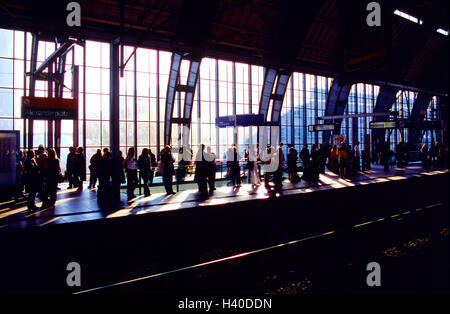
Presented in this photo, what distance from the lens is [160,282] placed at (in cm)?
445

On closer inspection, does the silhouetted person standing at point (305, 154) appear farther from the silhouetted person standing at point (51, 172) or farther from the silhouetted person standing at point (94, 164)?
the silhouetted person standing at point (51, 172)

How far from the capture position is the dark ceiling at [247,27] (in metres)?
9.72

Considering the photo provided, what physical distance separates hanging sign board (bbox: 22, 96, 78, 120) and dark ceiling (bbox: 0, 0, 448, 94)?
7.48ft

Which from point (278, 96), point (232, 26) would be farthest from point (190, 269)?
point (278, 96)

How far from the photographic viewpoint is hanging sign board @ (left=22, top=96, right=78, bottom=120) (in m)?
10.4

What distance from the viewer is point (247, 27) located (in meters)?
17.9

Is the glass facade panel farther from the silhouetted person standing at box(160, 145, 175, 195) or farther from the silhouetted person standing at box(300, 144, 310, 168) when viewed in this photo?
the silhouetted person standing at box(160, 145, 175, 195)

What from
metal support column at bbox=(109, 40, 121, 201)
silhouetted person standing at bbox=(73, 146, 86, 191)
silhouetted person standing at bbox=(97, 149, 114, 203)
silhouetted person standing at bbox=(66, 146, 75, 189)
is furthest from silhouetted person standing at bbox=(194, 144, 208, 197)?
silhouetted person standing at bbox=(66, 146, 75, 189)

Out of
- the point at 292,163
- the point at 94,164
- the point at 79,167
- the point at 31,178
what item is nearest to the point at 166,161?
the point at 94,164

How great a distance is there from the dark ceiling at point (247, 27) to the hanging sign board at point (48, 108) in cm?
228

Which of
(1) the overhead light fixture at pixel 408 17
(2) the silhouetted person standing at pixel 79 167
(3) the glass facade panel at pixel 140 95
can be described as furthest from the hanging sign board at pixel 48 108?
(1) the overhead light fixture at pixel 408 17

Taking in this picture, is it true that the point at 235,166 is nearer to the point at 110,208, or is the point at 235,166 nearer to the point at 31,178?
the point at 110,208

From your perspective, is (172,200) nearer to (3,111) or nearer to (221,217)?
(221,217)
